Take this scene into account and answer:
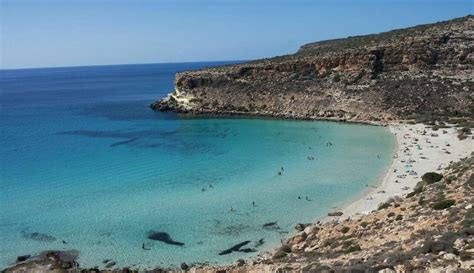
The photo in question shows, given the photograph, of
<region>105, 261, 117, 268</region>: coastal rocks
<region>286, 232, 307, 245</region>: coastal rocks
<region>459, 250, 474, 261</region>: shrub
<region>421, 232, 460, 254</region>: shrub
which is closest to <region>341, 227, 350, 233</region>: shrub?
<region>286, 232, 307, 245</region>: coastal rocks

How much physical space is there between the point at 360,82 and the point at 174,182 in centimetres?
4254

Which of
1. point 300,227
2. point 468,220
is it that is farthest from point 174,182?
point 468,220

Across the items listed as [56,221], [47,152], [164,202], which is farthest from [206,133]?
[56,221]

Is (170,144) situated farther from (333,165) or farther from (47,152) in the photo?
(333,165)

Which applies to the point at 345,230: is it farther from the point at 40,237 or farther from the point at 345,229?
the point at 40,237

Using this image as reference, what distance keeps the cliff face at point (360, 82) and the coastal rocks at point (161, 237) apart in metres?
42.0

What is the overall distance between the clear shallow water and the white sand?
4.19 ft

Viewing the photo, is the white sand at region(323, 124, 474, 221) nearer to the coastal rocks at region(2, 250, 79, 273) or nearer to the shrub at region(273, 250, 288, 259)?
the shrub at region(273, 250, 288, 259)

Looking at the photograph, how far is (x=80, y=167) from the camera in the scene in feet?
141

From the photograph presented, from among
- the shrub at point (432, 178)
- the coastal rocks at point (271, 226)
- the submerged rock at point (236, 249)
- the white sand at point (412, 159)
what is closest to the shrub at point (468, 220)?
the white sand at point (412, 159)

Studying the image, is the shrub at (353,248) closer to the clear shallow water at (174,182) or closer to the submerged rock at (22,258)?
the clear shallow water at (174,182)

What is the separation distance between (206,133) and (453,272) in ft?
160

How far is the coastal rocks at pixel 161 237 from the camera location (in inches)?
1006

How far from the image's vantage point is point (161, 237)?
26281 mm
